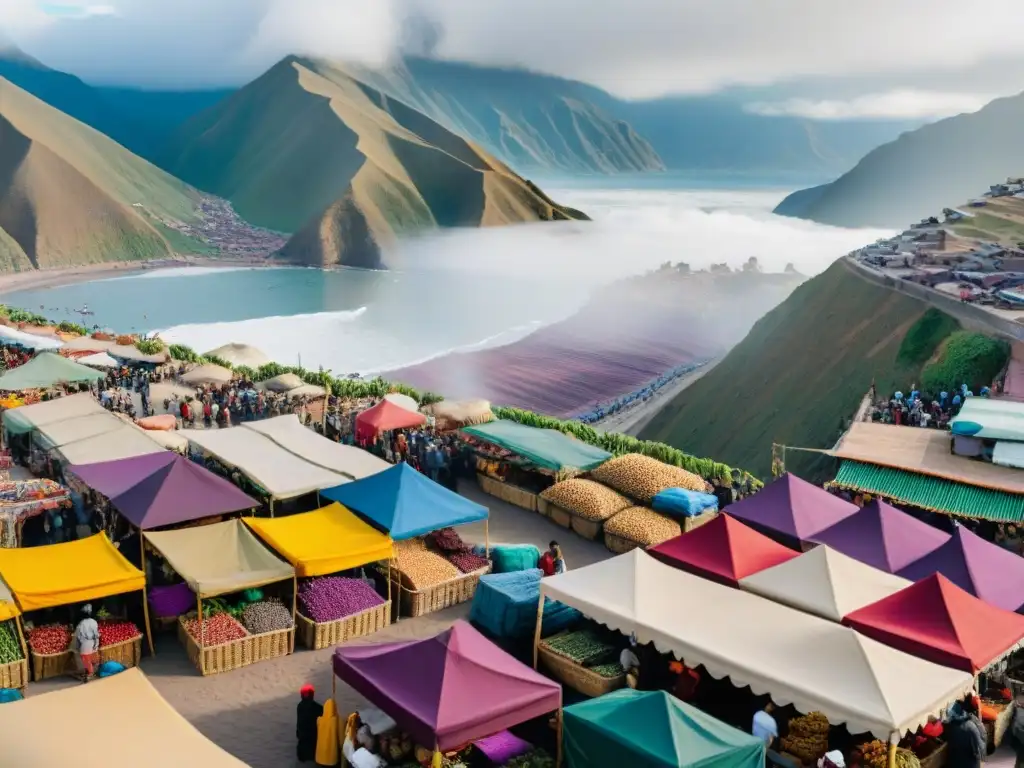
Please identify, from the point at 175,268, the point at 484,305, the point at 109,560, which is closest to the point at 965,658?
the point at 109,560

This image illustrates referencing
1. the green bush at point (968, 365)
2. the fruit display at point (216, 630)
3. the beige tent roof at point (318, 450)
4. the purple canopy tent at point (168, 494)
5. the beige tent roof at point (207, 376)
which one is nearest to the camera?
the fruit display at point (216, 630)

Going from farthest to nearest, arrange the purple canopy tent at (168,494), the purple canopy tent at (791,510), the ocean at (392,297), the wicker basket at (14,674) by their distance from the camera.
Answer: the ocean at (392,297), the purple canopy tent at (791,510), the purple canopy tent at (168,494), the wicker basket at (14,674)

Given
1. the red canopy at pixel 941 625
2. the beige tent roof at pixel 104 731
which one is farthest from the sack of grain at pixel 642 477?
the beige tent roof at pixel 104 731

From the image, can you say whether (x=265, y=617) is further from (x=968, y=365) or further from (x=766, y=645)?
(x=968, y=365)

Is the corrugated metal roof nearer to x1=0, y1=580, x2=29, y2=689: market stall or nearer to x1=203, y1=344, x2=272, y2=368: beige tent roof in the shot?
x1=0, y1=580, x2=29, y2=689: market stall

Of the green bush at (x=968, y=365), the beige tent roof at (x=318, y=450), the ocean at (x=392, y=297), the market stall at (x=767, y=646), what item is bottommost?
the ocean at (x=392, y=297)

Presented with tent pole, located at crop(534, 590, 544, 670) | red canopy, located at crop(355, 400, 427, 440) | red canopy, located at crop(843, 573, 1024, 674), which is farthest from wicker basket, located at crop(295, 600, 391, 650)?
red canopy, located at crop(355, 400, 427, 440)

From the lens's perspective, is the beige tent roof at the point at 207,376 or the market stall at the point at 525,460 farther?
the beige tent roof at the point at 207,376

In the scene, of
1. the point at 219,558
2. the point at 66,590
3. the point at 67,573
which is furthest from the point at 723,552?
the point at 67,573

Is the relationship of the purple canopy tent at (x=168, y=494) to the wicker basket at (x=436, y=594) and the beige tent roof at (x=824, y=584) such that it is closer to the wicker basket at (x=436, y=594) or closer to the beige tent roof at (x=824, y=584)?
the wicker basket at (x=436, y=594)
